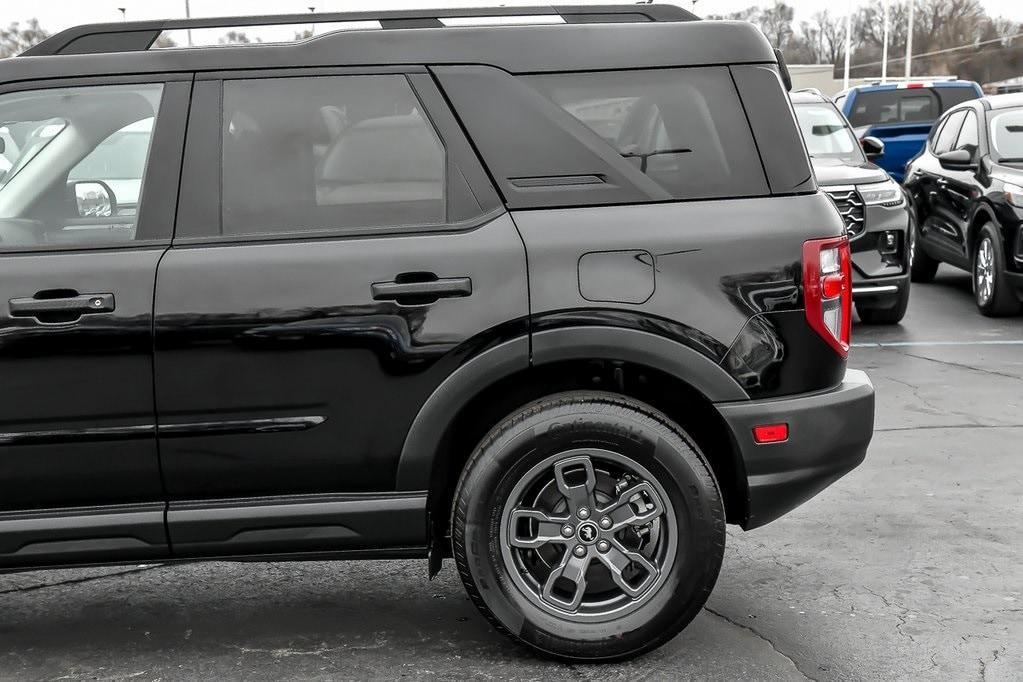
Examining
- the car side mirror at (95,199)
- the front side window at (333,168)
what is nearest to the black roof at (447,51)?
the front side window at (333,168)

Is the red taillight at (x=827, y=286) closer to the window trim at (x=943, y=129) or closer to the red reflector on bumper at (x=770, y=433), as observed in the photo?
the red reflector on bumper at (x=770, y=433)

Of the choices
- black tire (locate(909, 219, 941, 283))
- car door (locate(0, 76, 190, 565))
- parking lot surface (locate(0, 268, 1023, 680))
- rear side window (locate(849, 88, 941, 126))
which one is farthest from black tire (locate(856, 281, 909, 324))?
rear side window (locate(849, 88, 941, 126))

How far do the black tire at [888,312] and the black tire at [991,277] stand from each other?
72cm

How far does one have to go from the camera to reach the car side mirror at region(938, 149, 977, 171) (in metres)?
10.6

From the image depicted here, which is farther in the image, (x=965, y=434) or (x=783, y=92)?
(x=965, y=434)

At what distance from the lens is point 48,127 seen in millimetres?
4031

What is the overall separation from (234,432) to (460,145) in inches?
41.8

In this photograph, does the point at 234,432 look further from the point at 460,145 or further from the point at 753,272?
the point at 753,272

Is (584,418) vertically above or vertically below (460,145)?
below

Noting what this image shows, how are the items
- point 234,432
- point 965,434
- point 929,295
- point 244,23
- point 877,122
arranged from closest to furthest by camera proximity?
point 234,432
point 244,23
point 965,434
point 929,295
point 877,122

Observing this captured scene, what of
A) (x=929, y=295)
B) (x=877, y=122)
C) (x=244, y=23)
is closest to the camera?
(x=244, y=23)

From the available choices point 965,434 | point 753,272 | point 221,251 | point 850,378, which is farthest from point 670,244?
point 965,434

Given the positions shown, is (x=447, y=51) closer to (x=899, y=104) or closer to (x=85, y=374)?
(x=85, y=374)

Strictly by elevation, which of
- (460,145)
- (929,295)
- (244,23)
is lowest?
(929,295)
